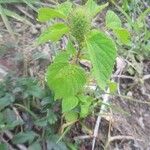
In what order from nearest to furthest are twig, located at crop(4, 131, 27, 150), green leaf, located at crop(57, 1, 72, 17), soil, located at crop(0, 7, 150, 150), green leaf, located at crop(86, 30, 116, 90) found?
green leaf, located at crop(86, 30, 116, 90) < green leaf, located at crop(57, 1, 72, 17) < twig, located at crop(4, 131, 27, 150) < soil, located at crop(0, 7, 150, 150)

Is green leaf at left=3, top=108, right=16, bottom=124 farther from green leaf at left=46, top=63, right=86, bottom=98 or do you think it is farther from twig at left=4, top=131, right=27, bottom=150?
A: green leaf at left=46, top=63, right=86, bottom=98

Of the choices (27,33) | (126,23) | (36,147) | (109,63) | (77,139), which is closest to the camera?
(109,63)

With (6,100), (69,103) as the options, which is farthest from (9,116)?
(69,103)

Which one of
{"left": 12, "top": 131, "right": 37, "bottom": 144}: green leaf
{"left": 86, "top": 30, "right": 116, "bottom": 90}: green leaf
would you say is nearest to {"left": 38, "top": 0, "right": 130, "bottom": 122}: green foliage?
{"left": 86, "top": 30, "right": 116, "bottom": 90}: green leaf

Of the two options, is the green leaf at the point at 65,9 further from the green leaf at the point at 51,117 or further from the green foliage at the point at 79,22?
the green leaf at the point at 51,117

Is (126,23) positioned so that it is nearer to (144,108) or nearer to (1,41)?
(144,108)

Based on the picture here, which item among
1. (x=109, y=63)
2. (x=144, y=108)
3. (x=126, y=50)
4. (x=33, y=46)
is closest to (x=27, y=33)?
(x=33, y=46)

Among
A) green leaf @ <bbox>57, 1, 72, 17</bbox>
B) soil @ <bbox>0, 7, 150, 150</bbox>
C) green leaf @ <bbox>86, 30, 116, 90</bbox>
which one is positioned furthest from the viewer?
soil @ <bbox>0, 7, 150, 150</bbox>
